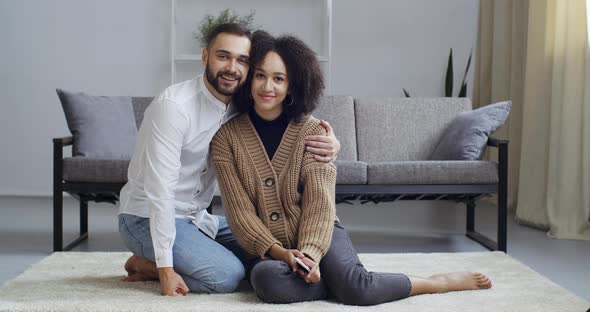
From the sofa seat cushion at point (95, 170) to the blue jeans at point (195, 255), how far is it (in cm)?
84

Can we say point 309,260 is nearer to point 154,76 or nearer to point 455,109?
point 455,109

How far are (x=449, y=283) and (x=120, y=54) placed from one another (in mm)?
3776

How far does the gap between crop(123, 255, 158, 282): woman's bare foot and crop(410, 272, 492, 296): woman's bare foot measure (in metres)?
0.84

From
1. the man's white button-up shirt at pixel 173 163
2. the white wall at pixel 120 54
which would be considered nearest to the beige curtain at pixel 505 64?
the white wall at pixel 120 54

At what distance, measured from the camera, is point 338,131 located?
3766 millimetres

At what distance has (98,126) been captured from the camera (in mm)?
3424

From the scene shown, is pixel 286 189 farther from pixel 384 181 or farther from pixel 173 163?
pixel 384 181

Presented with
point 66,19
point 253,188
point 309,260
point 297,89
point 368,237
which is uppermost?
point 66,19

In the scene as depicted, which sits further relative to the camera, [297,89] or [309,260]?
[297,89]

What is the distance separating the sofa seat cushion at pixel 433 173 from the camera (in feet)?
10.5

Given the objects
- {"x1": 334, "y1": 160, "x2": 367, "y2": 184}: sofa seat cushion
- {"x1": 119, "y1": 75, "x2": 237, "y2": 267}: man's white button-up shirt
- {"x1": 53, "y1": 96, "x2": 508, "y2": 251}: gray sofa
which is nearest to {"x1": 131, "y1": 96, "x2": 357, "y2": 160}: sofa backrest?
{"x1": 53, "y1": 96, "x2": 508, "y2": 251}: gray sofa

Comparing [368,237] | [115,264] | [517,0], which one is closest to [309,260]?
[115,264]

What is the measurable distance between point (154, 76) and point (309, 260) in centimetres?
366

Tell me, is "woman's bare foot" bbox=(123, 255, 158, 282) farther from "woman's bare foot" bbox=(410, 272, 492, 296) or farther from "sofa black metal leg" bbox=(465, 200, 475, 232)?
"sofa black metal leg" bbox=(465, 200, 475, 232)
